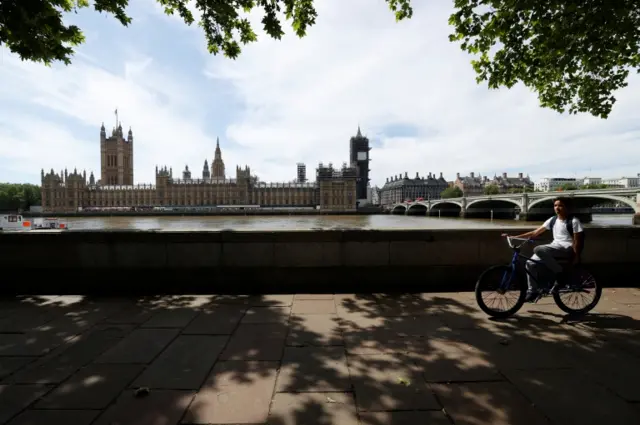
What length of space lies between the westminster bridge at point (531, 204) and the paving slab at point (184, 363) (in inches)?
768

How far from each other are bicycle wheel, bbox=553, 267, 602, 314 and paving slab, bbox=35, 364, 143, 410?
4230mm

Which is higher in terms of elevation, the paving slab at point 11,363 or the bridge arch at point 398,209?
the paving slab at point 11,363

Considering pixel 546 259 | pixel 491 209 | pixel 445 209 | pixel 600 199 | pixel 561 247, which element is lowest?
pixel 445 209

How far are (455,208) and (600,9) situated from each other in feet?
248

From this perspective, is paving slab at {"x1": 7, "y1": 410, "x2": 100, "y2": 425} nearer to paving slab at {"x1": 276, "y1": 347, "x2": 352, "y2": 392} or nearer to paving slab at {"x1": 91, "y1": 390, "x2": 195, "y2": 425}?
paving slab at {"x1": 91, "y1": 390, "x2": 195, "y2": 425}

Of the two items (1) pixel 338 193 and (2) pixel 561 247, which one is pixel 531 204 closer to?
(2) pixel 561 247

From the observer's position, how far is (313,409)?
201 cm

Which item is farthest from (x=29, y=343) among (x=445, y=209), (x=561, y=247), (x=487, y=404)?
(x=445, y=209)

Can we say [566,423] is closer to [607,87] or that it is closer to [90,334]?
[90,334]

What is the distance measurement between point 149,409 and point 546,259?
13.0 feet

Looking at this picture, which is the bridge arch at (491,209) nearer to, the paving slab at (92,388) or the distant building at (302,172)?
the paving slab at (92,388)

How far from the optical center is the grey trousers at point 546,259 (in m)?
3.66

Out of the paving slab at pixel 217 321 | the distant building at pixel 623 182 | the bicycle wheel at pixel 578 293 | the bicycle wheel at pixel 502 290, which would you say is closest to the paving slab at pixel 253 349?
the paving slab at pixel 217 321

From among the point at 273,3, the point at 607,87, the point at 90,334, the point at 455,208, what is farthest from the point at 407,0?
the point at 455,208
